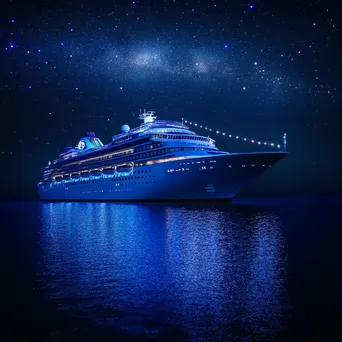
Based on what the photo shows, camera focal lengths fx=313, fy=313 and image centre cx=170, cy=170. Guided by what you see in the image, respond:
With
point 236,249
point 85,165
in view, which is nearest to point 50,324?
point 236,249

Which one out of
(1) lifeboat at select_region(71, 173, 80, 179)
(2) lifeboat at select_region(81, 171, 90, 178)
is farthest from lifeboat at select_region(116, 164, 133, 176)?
(1) lifeboat at select_region(71, 173, 80, 179)

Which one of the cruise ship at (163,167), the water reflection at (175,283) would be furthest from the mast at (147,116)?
the water reflection at (175,283)

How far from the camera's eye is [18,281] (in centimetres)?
1066

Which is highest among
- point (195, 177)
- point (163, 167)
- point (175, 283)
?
point (163, 167)

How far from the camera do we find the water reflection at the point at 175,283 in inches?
276

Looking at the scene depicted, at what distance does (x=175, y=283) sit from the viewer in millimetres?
10008

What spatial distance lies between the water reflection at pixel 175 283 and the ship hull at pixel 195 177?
34190mm

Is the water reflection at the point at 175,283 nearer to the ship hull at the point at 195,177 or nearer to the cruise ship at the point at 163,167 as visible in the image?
the ship hull at the point at 195,177

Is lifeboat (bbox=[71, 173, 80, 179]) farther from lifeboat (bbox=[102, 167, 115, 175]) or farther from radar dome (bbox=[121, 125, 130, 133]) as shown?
radar dome (bbox=[121, 125, 130, 133])

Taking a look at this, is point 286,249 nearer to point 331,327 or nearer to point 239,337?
point 331,327

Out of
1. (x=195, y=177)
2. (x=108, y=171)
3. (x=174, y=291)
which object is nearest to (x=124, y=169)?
(x=108, y=171)

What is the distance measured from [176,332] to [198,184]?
1920 inches

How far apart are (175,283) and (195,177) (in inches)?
1753

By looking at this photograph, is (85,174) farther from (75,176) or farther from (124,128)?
(124,128)
